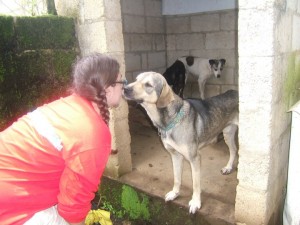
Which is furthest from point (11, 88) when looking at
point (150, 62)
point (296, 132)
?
point (150, 62)

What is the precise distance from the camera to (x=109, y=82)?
1861 mm

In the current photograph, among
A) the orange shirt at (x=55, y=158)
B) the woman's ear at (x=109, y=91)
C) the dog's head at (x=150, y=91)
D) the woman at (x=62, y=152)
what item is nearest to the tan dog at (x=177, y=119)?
the dog's head at (x=150, y=91)

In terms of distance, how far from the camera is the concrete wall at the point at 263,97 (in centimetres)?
238

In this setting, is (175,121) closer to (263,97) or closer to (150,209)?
(263,97)

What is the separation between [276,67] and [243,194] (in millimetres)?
1271

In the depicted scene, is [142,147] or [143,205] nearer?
[143,205]

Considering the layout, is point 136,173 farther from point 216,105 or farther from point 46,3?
point 46,3

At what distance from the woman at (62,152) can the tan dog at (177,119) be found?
49.7 inches

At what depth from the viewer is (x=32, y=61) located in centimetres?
354

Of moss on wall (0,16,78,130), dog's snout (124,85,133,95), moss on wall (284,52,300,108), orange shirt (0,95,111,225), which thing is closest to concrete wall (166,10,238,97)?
moss on wall (284,52,300,108)

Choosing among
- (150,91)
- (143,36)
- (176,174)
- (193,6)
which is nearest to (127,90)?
(150,91)

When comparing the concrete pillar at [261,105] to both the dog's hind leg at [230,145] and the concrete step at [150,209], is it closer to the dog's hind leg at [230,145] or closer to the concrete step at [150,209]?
the concrete step at [150,209]

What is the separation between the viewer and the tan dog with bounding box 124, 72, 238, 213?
3129mm

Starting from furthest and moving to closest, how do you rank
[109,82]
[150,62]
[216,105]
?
[150,62]
[216,105]
[109,82]
